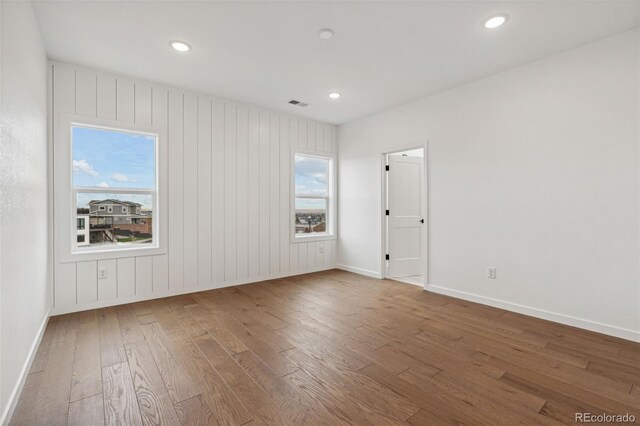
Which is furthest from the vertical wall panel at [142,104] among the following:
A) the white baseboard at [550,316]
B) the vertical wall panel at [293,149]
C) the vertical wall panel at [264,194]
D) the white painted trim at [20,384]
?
the white baseboard at [550,316]

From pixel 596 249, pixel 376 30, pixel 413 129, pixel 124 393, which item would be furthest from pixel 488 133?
pixel 124 393

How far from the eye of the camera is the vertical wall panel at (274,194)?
15.7 feet

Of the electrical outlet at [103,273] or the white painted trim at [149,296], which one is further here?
the electrical outlet at [103,273]

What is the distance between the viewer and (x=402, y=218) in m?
4.94

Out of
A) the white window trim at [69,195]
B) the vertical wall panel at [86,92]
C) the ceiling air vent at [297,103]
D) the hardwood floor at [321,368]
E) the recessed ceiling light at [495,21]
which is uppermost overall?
the ceiling air vent at [297,103]

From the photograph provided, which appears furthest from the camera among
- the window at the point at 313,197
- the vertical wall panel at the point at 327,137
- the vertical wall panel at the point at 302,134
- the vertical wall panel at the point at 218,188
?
the vertical wall panel at the point at 327,137

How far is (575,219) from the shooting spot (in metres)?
2.87

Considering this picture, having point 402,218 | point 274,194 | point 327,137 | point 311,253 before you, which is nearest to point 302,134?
point 327,137

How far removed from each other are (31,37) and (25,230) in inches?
59.3

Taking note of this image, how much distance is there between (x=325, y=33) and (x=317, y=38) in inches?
4.6

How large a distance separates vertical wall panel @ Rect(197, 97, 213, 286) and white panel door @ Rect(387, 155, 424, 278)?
9.15 ft

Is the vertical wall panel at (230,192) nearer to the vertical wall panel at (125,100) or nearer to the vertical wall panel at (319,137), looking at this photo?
the vertical wall panel at (125,100)

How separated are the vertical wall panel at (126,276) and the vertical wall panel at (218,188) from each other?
3.23 ft

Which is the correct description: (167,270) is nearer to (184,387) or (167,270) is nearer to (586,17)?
(184,387)
